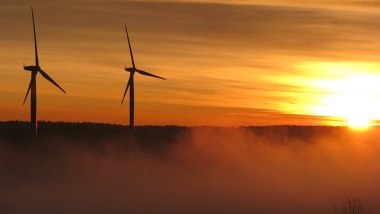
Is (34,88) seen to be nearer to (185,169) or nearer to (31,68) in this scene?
(31,68)

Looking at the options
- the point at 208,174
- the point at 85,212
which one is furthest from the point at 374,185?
the point at 85,212

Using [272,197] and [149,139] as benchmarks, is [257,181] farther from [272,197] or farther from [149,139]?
[149,139]

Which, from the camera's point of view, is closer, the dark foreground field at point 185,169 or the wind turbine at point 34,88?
the dark foreground field at point 185,169

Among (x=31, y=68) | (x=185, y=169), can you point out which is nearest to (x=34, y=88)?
(x=31, y=68)

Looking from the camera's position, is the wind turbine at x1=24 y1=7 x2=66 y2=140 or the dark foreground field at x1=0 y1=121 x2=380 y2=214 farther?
the wind turbine at x1=24 y1=7 x2=66 y2=140

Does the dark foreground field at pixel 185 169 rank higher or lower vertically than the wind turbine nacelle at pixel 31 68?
lower

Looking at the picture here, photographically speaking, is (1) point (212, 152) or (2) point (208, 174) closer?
(2) point (208, 174)

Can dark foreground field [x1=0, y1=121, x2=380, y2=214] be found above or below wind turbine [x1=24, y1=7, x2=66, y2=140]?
below

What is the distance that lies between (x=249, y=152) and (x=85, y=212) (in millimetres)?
69657

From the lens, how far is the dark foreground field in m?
69.4

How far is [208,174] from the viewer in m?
98.4

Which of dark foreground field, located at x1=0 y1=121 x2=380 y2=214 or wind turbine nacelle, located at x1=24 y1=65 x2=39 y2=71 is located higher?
wind turbine nacelle, located at x1=24 y1=65 x2=39 y2=71

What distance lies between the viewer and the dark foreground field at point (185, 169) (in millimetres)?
69375

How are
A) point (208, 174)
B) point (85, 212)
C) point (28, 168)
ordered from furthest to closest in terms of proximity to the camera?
point (208, 174), point (28, 168), point (85, 212)
